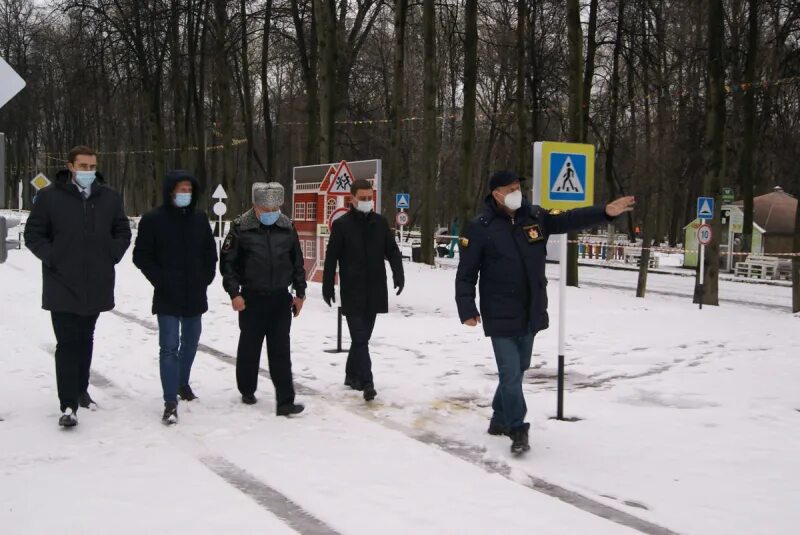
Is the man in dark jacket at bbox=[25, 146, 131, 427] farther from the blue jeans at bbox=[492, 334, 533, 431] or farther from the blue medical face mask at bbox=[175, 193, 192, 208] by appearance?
the blue jeans at bbox=[492, 334, 533, 431]

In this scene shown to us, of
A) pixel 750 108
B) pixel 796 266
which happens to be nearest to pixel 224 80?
pixel 750 108

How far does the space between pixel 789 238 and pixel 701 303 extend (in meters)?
20.0

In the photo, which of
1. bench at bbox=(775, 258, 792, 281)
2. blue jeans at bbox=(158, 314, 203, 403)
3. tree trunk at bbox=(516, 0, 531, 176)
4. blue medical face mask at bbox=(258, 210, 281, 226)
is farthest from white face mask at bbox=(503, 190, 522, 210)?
bench at bbox=(775, 258, 792, 281)

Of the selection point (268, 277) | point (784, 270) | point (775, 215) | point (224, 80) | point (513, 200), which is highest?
point (224, 80)

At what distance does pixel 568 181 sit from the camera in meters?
7.12

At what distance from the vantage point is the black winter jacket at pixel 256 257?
22.8ft

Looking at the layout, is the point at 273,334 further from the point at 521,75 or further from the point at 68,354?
the point at 521,75

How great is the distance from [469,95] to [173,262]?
59.3ft

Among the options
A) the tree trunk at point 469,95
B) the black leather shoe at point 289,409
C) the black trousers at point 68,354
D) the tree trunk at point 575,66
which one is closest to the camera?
the black trousers at point 68,354

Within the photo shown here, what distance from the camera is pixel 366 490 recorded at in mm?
5051

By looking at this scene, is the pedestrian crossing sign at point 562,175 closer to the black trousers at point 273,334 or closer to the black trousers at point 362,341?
the black trousers at point 362,341

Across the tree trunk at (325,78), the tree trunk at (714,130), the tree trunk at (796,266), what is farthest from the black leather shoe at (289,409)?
the tree trunk at (325,78)

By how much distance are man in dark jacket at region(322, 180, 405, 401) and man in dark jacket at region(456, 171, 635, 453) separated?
6.04ft

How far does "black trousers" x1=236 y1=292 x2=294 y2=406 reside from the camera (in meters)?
7.00
